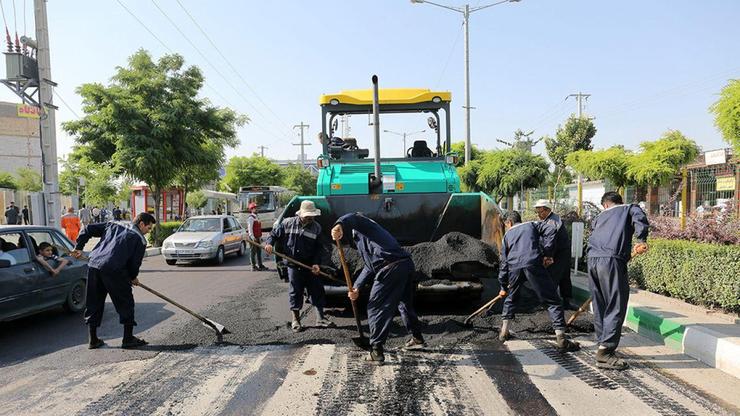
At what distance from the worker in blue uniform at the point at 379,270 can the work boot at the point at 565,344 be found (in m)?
1.50

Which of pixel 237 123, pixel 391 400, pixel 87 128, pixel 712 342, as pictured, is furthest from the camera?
pixel 237 123

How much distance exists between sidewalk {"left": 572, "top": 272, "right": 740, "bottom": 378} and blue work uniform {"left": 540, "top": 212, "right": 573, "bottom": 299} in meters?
0.90

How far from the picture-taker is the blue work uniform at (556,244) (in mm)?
6059

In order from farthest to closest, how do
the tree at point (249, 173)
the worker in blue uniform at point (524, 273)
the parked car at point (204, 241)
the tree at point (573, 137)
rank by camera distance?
1. the tree at point (249, 173)
2. the tree at point (573, 137)
3. the parked car at point (204, 241)
4. the worker in blue uniform at point (524, 273)

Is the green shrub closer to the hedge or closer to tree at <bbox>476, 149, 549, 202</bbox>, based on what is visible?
tree at <bbox>476, 149, 549, 202</bbox>

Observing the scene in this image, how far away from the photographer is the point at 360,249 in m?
5.10

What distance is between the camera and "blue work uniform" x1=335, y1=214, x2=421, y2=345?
15.8ft

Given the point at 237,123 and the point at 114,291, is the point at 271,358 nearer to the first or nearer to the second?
the point at 114,291

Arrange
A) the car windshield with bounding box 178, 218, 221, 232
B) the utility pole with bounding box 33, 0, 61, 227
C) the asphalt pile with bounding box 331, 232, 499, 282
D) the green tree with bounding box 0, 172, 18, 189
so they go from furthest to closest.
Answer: the green tree with bounding box 0, 172, 18, 189 < the car windshield with bounding box 178, 218, 221, 232 < the utility pole with bounding box 33, 0, 61, 227 < the asphalt pile with bounding box 331, 232, 499, 282

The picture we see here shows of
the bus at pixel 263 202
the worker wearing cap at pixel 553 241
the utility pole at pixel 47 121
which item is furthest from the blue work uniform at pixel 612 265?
the bus at pixel 263 202

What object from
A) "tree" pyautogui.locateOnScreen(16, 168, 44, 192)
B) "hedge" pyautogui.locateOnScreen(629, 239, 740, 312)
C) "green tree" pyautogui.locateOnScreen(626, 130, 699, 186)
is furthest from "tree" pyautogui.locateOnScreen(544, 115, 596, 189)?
"tree" pyautogui.locateOnScreen(16, 168, 44, 192)

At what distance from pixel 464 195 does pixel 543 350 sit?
8.71 feet

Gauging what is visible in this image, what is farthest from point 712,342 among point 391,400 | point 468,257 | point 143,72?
point 143,72

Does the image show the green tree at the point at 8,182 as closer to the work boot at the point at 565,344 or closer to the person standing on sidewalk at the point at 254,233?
the person standing on sidewalk at the point at 254,233
